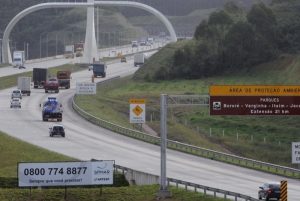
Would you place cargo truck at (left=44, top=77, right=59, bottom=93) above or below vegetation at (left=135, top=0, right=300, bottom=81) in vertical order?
below

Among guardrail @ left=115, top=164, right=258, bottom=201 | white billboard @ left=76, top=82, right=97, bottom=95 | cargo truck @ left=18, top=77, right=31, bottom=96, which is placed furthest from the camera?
cargo truck @ left=18, top=77, right=31, bottom=96

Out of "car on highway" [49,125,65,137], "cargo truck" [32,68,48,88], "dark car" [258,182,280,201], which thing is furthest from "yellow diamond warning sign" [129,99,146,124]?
"cargo truck" [32,68,48,88]

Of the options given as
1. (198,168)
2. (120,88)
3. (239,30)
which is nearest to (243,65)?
(239,30)

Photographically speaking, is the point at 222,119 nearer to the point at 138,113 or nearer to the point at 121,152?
the point at 138,113

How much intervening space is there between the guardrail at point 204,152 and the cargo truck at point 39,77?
31809 mm

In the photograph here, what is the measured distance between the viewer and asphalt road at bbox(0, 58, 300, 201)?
208 feet

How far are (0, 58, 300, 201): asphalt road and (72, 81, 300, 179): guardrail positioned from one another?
76 cm

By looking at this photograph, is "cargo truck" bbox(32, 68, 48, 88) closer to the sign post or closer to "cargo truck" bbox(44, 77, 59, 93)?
"cargo truck" bbox(44, 77, 59, 93)

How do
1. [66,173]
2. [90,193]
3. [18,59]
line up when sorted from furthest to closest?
[18,59], [66,173], [90,193]

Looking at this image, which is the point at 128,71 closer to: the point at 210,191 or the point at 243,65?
the point at 243,65

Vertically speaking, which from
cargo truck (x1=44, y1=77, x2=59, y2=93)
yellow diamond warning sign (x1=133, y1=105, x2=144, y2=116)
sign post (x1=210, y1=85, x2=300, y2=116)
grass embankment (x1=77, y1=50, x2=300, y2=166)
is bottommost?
grass embankment (x1=77, y1=50, x2=300, y2=166)

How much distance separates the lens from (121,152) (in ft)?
253

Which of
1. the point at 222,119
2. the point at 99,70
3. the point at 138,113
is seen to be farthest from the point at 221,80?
the point at 138,113

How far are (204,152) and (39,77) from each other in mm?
61838
